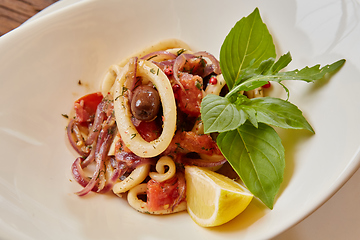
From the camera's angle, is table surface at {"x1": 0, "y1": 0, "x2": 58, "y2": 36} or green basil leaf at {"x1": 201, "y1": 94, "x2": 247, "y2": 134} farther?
table surface at {"x1": 0, "y1": 0, "x2": 58, "y2": 36}

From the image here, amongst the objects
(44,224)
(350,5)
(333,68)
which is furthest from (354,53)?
(44,224)

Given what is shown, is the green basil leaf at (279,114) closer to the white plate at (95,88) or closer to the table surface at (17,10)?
the white plate at (95,88)

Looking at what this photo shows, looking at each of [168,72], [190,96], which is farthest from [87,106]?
[190,96]

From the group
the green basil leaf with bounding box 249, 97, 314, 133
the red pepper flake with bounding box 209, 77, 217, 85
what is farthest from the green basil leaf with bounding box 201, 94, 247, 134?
the red pepper flake with bounding box 209, 77, 217, 85

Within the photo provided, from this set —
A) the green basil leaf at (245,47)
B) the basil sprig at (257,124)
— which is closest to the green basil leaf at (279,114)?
the basil sprig at (257,124)

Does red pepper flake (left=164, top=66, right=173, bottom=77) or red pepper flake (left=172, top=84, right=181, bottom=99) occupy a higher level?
red pepper flake (left=164, top=66, right=173, bottom=77)

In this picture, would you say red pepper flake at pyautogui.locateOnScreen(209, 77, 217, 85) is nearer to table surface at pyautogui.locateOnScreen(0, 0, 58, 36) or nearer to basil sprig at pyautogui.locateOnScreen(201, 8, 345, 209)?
basil sprig at pyautogui.locateOnScreen(201, 8, 345, 209)

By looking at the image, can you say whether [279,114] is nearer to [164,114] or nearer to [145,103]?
[164,114]
